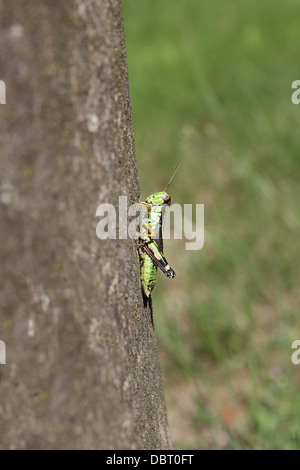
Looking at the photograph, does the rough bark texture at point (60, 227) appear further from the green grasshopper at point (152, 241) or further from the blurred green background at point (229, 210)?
the blurred green background at point (229, 210)

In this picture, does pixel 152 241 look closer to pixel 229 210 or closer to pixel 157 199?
pixel 157 199

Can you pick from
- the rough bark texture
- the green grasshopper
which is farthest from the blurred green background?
the rough bark texture

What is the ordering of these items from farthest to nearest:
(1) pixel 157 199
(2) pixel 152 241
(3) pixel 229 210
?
(3) pixel 229 210
(1) pixel 157 199
(2) pixel 152 241

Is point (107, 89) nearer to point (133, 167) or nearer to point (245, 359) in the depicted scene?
point (133, 167)

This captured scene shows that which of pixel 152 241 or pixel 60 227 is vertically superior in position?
pixel 152 241

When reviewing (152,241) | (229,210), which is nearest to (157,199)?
(152,241)

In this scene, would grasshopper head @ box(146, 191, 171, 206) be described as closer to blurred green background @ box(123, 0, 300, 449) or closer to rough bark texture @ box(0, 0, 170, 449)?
rough bark texture @ box(0, 0, 170, 449)

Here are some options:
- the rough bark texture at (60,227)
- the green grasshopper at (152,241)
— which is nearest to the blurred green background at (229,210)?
the green grasshopper at (152,241)

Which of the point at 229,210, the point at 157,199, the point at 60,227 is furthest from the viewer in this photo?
the point at 229,210
